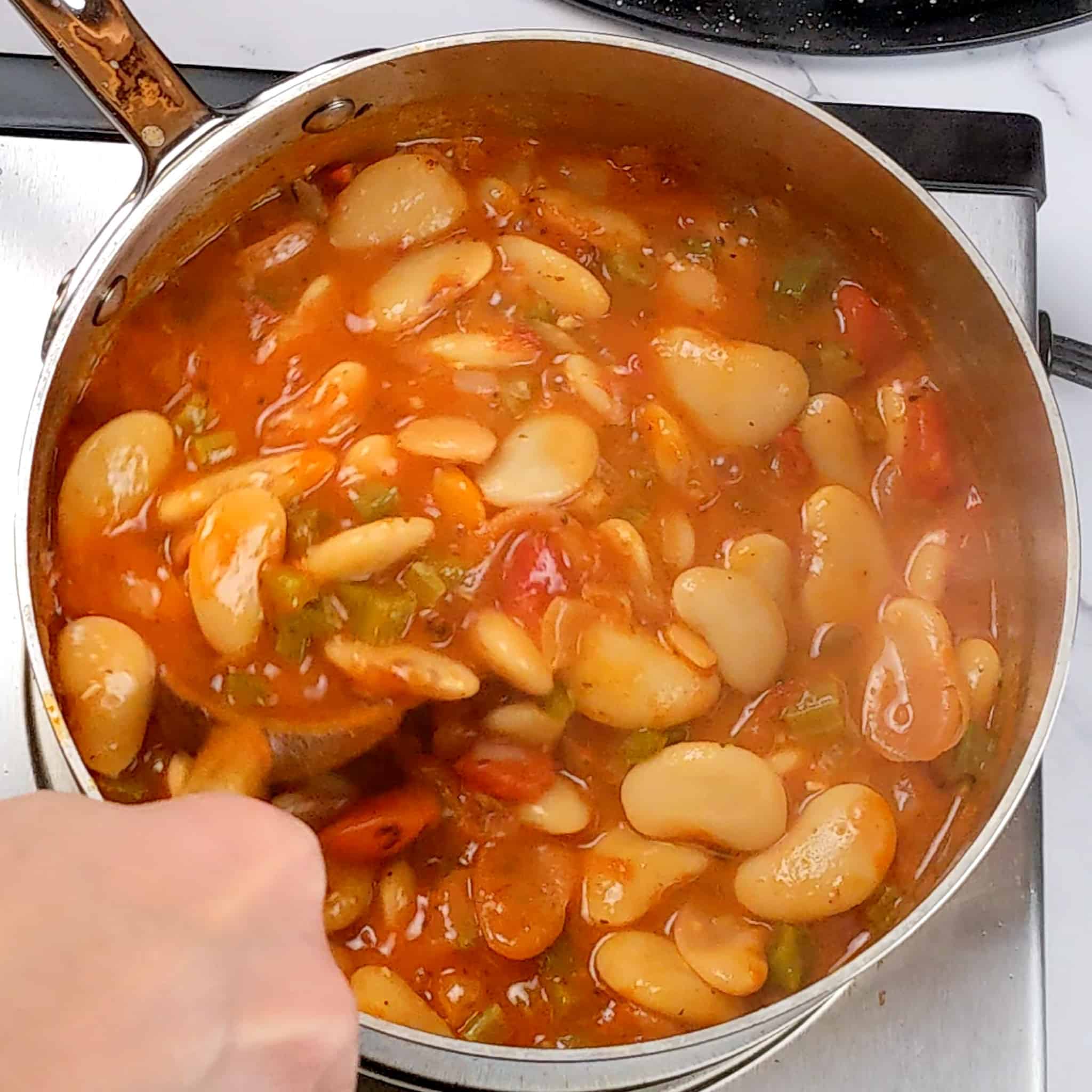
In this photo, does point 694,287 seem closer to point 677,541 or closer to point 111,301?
point 677,541

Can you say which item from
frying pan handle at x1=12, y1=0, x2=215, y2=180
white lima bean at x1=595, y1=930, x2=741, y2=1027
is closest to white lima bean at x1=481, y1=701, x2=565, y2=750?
white lima bean at x1=595, y1=930, x2=741, y2=1027

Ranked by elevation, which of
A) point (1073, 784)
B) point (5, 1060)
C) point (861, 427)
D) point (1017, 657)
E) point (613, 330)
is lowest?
point (1073, 784)

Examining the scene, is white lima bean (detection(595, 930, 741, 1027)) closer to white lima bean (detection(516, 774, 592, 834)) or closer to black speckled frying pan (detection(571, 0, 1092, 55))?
white lima bean (detection(516, 774, 592, 834))

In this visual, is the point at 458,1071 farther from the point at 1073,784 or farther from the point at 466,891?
the point at 1073,784

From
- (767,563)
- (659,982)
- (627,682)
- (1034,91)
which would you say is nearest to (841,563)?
(767,563)

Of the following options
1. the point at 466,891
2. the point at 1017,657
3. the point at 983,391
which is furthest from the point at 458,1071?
the point at 983,391
